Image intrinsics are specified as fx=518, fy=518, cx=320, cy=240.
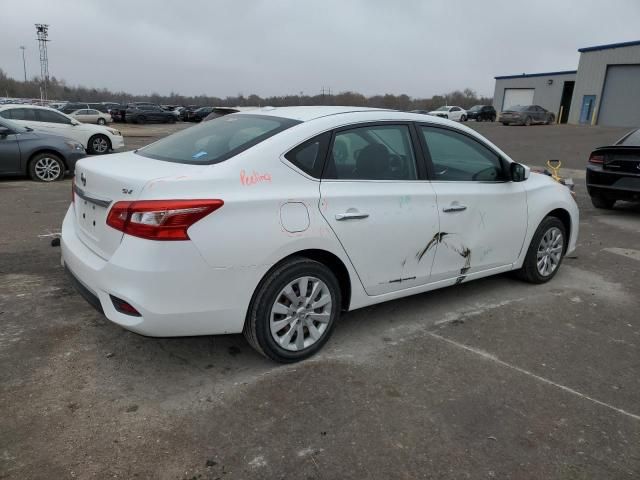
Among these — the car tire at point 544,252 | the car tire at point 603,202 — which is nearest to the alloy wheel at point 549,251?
the car tire at point 544,252

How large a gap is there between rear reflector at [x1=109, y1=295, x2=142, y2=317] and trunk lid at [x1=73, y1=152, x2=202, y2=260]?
0.86ft

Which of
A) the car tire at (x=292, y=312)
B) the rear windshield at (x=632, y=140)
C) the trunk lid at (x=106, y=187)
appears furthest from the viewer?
the rear windshield at (x=632, y=140)

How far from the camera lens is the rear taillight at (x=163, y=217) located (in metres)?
2.78

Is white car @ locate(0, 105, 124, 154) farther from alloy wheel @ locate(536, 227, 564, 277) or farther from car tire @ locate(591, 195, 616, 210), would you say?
alloy wheel @ locate(536, 227, 564, 277)

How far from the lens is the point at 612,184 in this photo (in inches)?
327

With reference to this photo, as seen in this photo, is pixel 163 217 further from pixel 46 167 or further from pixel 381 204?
pixel 46 167

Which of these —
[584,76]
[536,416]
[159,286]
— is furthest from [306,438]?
[584,76]

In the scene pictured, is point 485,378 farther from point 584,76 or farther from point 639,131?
point 584,76

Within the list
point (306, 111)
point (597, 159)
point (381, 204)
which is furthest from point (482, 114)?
point (381, 204)

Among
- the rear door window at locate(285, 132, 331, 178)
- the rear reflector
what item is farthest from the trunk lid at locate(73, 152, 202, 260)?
the rear door window at locate(285, 132, 331, 178)

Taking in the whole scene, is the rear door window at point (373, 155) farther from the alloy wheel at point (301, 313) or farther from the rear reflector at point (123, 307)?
the rear reflector at point (123, 307)

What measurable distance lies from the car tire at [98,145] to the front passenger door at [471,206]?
13.4 m

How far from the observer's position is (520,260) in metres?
4.83

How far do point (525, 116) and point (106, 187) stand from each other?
36.5 m
